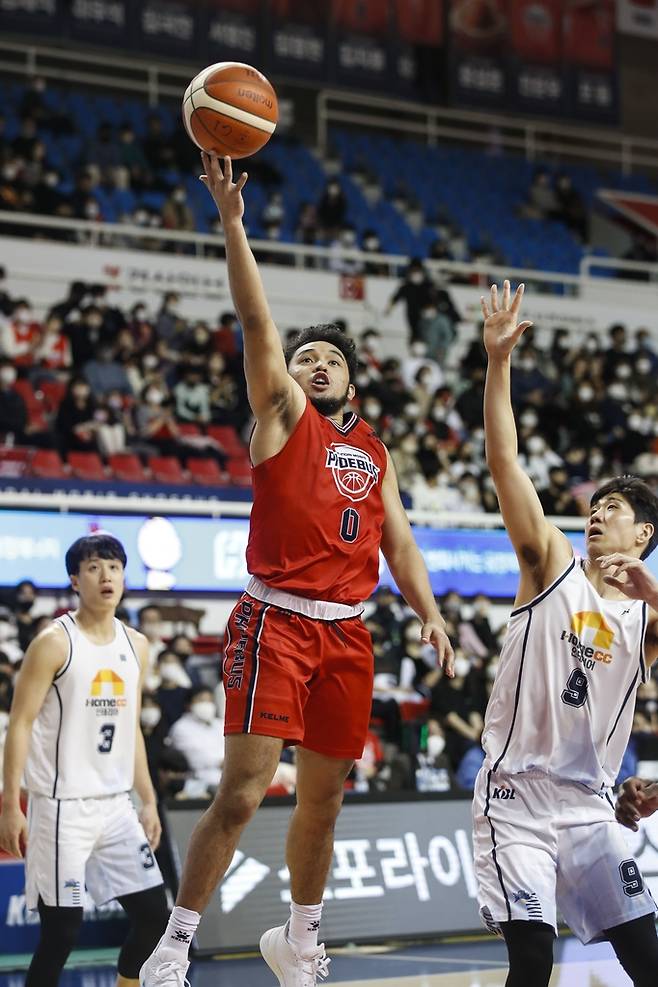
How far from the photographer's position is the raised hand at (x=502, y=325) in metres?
4.95

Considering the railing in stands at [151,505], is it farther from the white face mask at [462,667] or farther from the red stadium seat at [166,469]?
the white face mask at [462,667]

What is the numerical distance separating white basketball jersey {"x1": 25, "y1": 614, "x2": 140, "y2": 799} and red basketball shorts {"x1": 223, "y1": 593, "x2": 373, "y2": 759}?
142 centimetres

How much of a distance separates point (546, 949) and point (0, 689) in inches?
262

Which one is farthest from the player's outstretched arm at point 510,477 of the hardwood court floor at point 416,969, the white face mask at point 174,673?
the white face mask at point 174,673

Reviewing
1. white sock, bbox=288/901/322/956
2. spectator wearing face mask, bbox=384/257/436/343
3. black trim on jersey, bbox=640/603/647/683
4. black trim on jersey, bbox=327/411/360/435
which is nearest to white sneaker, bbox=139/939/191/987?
white sock, bbox=288/901/322/956

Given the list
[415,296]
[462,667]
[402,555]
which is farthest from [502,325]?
[415,296]

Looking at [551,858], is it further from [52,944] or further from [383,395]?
[383,395]

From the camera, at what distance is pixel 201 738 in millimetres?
10375

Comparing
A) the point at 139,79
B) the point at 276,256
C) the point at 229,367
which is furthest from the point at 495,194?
the point at 229,367

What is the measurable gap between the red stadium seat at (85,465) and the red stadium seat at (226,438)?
184cm

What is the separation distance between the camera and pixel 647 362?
19.1 m

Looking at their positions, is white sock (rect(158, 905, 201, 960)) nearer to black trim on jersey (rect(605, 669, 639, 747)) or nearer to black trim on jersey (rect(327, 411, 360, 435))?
black trim on jersey (rect(605, 669, 639, 747))

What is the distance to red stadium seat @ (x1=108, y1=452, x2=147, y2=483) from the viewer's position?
14.3 m

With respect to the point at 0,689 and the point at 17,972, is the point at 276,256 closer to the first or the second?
the point at 0,689
